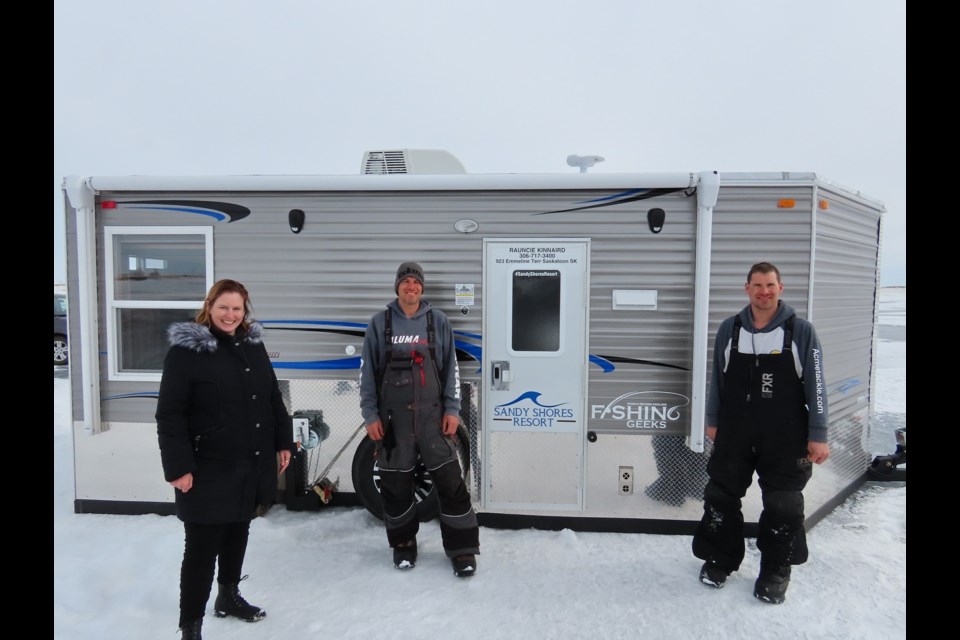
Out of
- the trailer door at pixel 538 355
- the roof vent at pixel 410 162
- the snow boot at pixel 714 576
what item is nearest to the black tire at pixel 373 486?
the trailer door at pixel 538 355

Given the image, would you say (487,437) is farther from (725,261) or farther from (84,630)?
(84,630)

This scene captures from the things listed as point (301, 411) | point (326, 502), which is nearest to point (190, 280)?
point (301, 411)

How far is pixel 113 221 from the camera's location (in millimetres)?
3836

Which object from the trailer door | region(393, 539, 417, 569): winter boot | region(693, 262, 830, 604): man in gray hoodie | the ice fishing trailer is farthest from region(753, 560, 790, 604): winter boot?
region(393, 539, 417, 569): winter boot

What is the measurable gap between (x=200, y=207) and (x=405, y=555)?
2.78 meters

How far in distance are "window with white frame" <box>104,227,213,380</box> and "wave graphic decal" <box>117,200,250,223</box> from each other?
6.1 inches

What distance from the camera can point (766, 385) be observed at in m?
2.93

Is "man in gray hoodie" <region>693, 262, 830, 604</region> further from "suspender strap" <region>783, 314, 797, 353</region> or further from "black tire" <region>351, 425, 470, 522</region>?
"black tire" <region>351, 425, 470, 522</region>

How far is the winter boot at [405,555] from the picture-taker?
333cm

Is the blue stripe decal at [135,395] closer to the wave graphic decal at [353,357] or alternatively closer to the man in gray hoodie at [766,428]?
the wave graphic decal at [353,357]

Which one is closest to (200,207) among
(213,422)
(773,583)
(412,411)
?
(213,422)

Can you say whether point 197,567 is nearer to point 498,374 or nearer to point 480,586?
point 480,586

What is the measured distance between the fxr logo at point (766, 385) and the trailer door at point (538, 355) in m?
1.11

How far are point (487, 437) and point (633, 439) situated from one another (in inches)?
39.7
